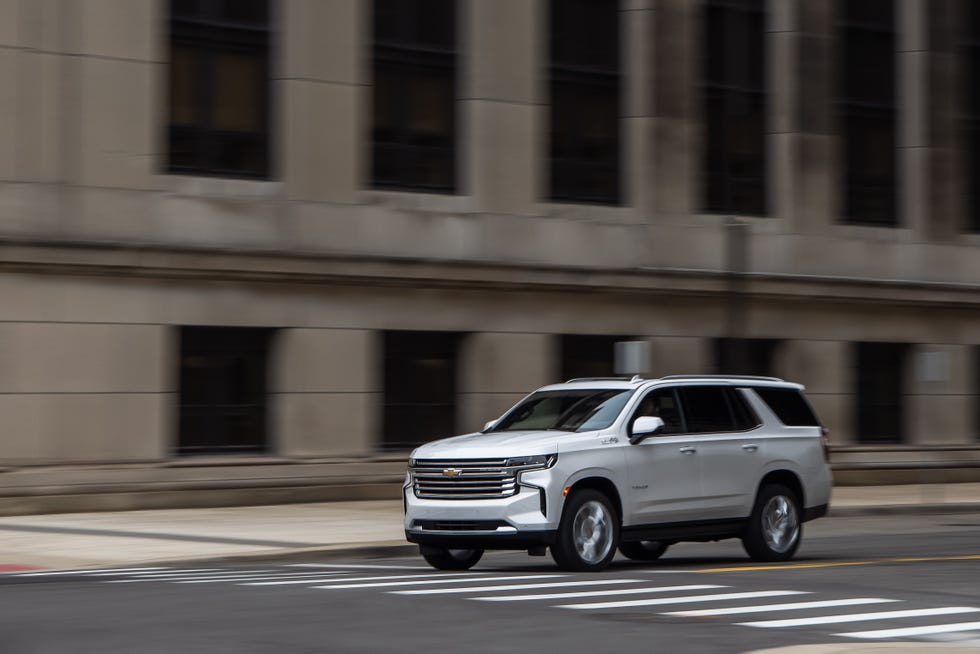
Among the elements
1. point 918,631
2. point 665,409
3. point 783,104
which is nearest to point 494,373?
point 783,104

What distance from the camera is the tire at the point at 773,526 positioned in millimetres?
16984

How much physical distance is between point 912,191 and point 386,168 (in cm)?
1292

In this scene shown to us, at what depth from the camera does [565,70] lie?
31.9 m

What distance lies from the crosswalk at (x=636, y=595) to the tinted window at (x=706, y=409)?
179 cm

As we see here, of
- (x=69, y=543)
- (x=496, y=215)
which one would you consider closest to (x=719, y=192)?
(x=496, y=215)

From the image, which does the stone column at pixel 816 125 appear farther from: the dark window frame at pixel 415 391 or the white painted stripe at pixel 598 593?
the white painted stripe at pixel 598 593

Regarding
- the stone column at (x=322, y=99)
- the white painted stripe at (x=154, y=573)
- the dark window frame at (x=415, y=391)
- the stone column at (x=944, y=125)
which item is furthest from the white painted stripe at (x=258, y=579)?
the stone column at (x=944, y=125)

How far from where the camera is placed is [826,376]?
116ft

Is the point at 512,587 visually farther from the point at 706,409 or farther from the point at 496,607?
the point at 706,409

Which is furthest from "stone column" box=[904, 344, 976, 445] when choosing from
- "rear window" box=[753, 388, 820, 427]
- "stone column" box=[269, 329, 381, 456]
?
Result: "rear window" box=[753, 388, 820, 427]

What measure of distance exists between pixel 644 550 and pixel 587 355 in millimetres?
14763

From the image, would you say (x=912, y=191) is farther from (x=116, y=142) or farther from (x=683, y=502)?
(x=683, y=502)

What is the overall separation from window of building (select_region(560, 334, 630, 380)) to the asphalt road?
1427 centimetres

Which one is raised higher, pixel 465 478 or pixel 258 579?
pixel 465 478
